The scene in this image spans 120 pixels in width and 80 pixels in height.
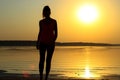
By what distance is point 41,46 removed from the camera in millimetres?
11984

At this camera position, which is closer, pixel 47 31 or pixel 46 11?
pixel 46 11

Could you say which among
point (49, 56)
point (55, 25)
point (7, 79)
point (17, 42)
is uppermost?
point (55, 25)

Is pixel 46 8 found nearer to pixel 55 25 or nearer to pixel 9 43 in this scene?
pixel 55 25

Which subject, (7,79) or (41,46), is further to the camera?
(7,79)

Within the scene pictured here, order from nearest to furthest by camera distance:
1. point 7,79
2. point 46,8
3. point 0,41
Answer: point 46,8, point 7,79, point 0,41

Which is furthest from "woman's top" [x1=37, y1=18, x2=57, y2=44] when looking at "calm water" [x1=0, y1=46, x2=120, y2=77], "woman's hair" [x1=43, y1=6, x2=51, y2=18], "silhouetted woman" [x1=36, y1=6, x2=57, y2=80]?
"calm water" [x1=0, y1=46, x2=120, y2=77]

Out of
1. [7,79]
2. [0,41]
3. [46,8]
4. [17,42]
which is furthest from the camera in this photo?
[17,42]

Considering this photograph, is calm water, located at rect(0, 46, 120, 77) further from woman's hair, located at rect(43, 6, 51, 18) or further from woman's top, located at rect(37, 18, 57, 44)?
woman's hair, located at rect(43, 6, 51, 18)

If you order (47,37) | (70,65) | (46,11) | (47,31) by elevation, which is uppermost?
(46,11)

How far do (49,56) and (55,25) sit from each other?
86cm

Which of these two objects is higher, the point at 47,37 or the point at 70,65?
the point at 47,37

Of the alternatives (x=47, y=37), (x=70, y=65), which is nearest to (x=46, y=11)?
(x=47, y=37)

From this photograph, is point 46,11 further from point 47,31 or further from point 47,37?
point 47,37

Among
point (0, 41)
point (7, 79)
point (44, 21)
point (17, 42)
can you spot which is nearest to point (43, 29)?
point (44, 21)
